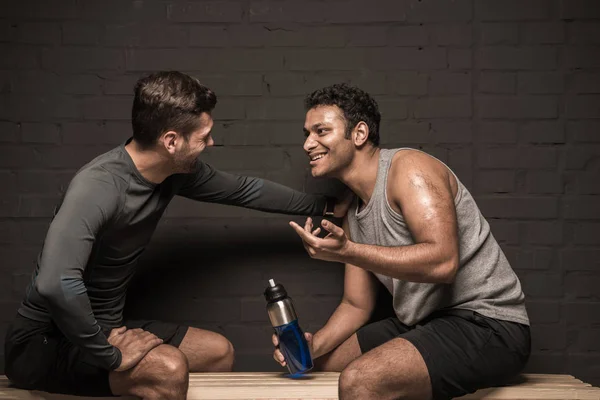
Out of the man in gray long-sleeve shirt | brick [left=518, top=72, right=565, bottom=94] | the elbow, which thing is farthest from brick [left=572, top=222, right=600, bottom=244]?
the man in gray long-sleeve shirt

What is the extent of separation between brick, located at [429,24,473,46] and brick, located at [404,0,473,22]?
3 centimetres

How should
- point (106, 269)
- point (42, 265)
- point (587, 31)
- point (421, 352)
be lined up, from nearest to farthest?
1. point (42, 265)
2. point (421, 352)
3. point (106, 269)
4. point (587, 31)

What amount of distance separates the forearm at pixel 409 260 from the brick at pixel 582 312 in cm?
112

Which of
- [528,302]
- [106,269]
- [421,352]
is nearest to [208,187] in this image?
[106,269]

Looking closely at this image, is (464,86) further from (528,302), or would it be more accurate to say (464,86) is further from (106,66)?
(106,66)

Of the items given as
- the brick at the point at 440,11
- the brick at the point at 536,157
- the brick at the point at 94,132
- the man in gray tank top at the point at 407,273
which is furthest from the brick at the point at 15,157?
the brick at the point at 536,157

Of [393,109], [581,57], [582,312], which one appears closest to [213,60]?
[393,109]

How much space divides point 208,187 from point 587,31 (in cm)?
189

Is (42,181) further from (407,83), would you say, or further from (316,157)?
(407,83)

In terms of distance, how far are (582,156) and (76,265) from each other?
2302 mm

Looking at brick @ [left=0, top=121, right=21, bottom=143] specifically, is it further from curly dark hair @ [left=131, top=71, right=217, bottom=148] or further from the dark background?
curly dark hair @ [left=131, top=71, right=217, bottom=148]

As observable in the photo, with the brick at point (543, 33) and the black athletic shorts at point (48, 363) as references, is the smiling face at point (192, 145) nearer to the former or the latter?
the black athletic shorts at point (48, 363)

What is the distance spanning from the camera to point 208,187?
304 cm

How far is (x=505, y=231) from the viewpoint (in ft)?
10.9
